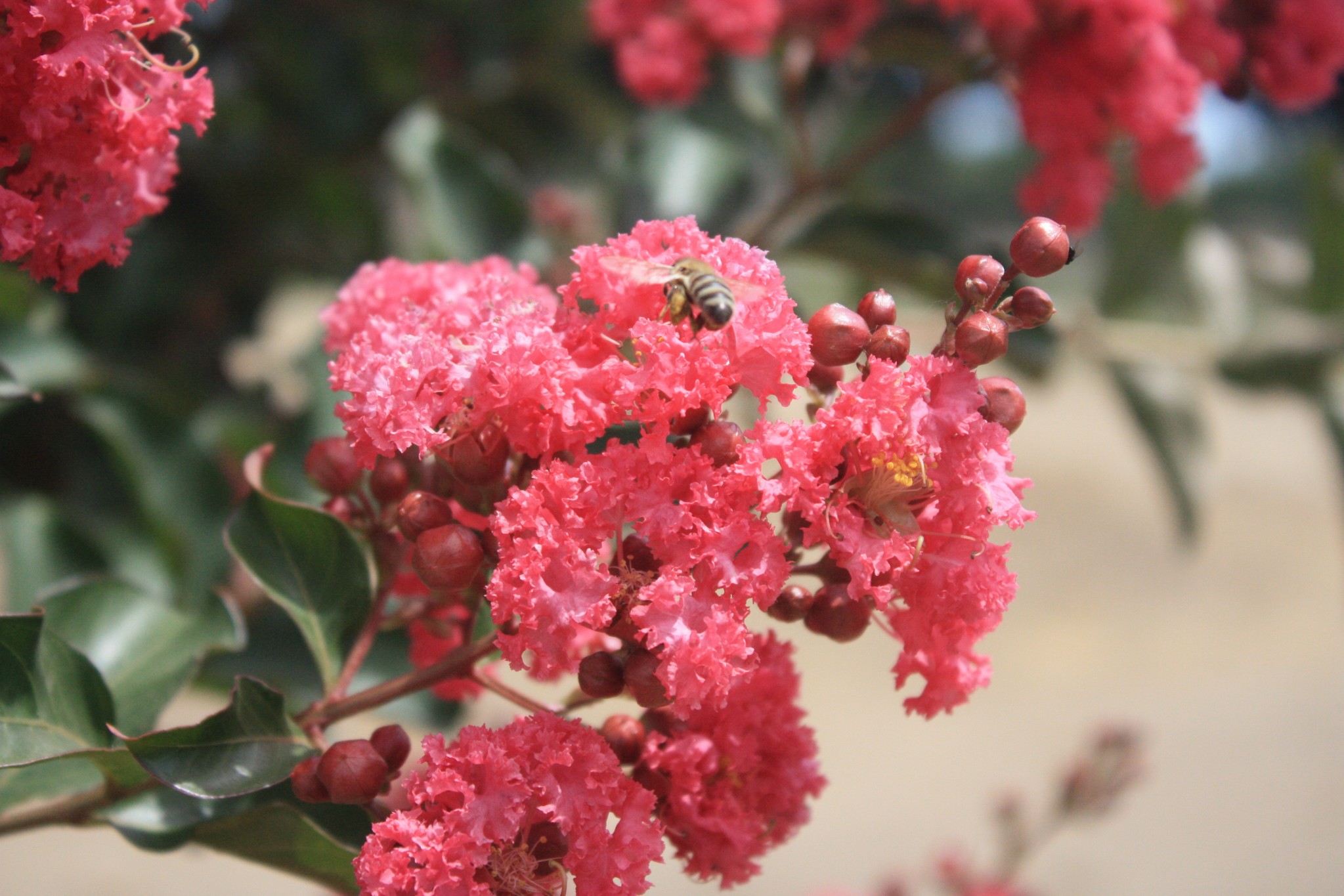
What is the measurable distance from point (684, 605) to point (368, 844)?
0.86ft

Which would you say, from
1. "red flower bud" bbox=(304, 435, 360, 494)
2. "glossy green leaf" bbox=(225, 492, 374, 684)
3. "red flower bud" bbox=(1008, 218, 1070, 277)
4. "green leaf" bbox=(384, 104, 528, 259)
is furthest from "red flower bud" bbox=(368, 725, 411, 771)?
"green leaf" bbox=(384, 104, 528, 259)

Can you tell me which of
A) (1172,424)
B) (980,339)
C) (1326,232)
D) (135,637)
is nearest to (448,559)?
(980,339)

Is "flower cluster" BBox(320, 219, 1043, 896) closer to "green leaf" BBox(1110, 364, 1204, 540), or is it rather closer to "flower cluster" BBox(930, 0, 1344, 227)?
"flower cluster" BBox(930, 0, 1344, 227)

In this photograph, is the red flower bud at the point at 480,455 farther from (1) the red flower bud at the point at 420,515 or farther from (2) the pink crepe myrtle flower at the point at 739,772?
(2) the pink crepe myrtle flower at the point at 739,772

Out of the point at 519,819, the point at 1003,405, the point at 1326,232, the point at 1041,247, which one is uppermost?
the point at 1041,247

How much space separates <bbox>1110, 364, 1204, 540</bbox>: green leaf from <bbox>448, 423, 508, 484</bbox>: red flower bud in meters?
1.88

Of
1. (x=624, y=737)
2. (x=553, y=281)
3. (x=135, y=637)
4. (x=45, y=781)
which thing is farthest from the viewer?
(x=553, y=281)

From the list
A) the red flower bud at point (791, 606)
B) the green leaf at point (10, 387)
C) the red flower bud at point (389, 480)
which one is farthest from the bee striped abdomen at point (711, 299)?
the green leaf at point (10, 387)

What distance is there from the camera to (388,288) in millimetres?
906

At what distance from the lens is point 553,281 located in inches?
74.0

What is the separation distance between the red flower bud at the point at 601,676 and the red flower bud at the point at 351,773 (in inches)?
6.5

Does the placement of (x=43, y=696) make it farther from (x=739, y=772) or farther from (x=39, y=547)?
(x=39, y=547)

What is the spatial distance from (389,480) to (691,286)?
0.35 m

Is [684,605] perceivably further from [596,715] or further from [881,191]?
[881,191]
